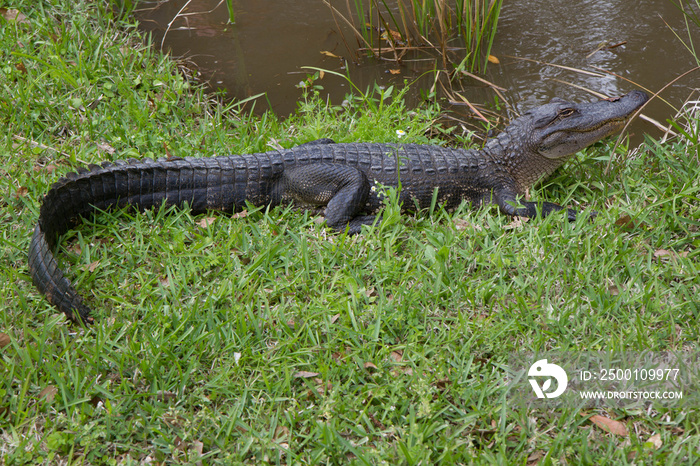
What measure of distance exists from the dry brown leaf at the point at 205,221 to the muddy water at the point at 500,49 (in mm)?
2197

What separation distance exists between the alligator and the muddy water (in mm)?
1490

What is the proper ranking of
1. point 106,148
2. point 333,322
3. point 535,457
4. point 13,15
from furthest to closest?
point 13,15 < point 106,148 < point 333,322 < point 535,457

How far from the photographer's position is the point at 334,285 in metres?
3.31

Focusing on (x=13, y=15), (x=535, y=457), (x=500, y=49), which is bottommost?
(x=535, y=457)

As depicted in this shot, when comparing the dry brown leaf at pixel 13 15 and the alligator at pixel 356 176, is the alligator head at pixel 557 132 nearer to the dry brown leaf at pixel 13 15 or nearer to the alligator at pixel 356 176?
the alligator at pixel 356 176

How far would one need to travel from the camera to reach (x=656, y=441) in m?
2.43

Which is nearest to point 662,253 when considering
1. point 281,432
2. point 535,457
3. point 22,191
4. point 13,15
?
point 535,457

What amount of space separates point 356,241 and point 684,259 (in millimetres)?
2013

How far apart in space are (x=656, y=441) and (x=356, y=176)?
252 cm

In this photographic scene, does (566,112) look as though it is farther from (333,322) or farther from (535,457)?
(535,457)

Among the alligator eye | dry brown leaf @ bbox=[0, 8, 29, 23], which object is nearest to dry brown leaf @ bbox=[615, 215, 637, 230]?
the alligator eye

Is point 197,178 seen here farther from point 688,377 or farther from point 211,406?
point 688,377

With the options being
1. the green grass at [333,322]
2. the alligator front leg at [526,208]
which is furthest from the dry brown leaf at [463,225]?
the alligator front leg at [526,208]

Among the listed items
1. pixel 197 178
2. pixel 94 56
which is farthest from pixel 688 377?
pixel 94 56
